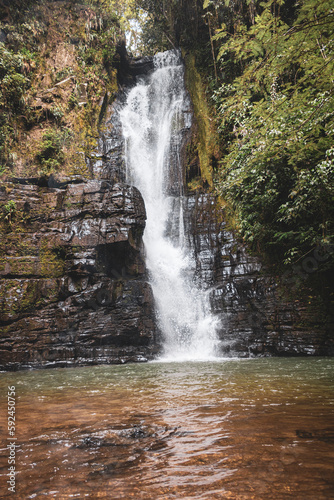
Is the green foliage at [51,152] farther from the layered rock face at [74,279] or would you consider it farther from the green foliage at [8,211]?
the green foliage at [8,211]

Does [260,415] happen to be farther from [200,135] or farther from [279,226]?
[200,135]

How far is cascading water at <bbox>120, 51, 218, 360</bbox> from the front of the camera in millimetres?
10992

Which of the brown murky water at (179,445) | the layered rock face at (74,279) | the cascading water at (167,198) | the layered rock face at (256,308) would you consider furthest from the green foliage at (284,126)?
the layered rock face at (74,279)

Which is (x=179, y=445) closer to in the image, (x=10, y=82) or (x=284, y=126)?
(x=284, y=126)

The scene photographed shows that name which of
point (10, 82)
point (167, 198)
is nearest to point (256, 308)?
point (167, 198)

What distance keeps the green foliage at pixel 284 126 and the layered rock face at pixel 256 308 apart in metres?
1.04

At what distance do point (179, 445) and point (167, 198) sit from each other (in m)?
14.1

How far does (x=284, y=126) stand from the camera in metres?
7.23

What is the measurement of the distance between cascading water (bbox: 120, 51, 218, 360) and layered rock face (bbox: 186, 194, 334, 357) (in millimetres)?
635

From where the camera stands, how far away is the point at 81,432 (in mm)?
2684

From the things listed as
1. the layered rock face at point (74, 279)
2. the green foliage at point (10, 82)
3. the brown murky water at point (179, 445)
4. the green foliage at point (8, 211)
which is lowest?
the brown murky water at point (179, 445)

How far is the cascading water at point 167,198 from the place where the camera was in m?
11.0

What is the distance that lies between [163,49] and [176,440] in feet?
87.6

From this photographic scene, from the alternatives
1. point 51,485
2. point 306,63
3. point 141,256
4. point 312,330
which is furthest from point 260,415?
point 141,256
